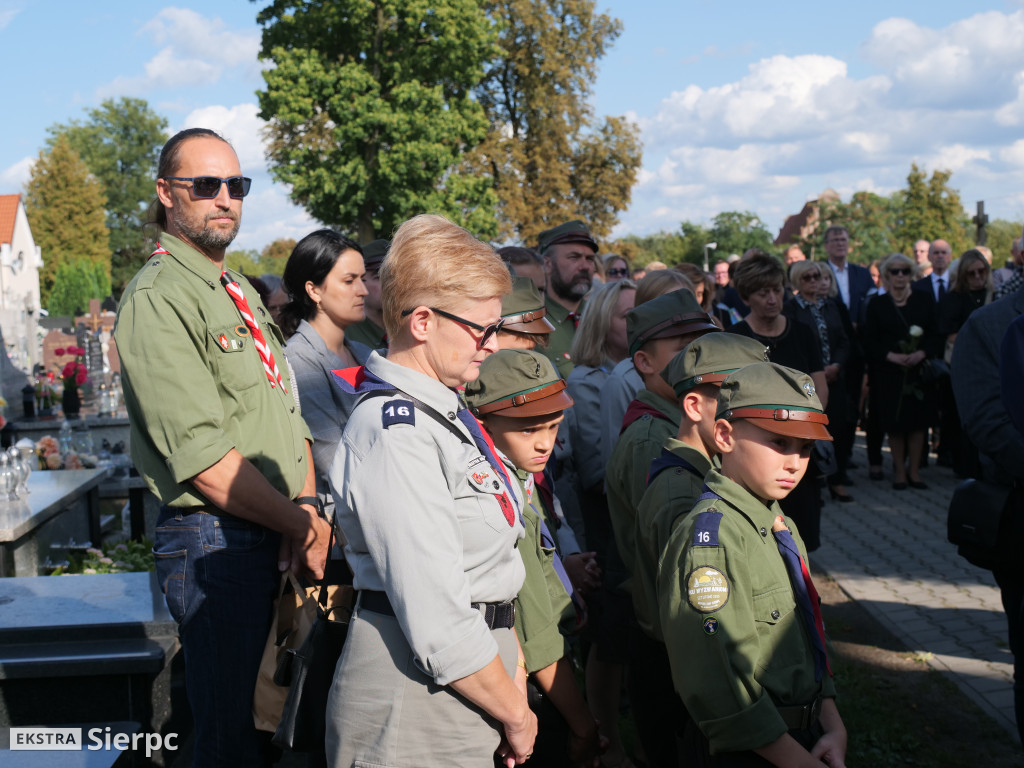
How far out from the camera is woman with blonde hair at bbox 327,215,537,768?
1.94 m

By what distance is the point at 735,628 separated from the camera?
7.82 ft

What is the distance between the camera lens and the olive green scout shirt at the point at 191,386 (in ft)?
8.64

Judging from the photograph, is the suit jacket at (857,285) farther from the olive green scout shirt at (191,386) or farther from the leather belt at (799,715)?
Answer: the olive green scout shirt at (191,386)

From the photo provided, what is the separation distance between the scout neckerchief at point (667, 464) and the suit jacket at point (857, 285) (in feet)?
27.7

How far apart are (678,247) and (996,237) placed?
32537mm

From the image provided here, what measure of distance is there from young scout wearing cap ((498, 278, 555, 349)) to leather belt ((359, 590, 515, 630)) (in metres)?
2.06

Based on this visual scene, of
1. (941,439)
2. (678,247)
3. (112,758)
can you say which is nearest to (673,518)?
(112,758)

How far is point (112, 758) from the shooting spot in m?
3.26

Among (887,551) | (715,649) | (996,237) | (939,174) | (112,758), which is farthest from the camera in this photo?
(996,237)

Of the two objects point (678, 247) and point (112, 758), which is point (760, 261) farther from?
point (678, 247)

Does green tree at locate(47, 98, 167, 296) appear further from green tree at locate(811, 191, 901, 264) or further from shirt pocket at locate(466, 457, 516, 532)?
shirt pocket at locate(466, 457, 516, 532)

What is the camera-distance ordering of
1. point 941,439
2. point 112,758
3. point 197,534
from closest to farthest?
1. point 197,534
2. point 112,758
3. point 941,439

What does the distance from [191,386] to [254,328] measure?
381 mm

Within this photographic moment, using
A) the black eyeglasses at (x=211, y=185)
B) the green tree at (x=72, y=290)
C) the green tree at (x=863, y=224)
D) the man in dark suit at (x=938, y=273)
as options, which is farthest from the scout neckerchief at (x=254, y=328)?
the green tree at (x=72, y=290)
